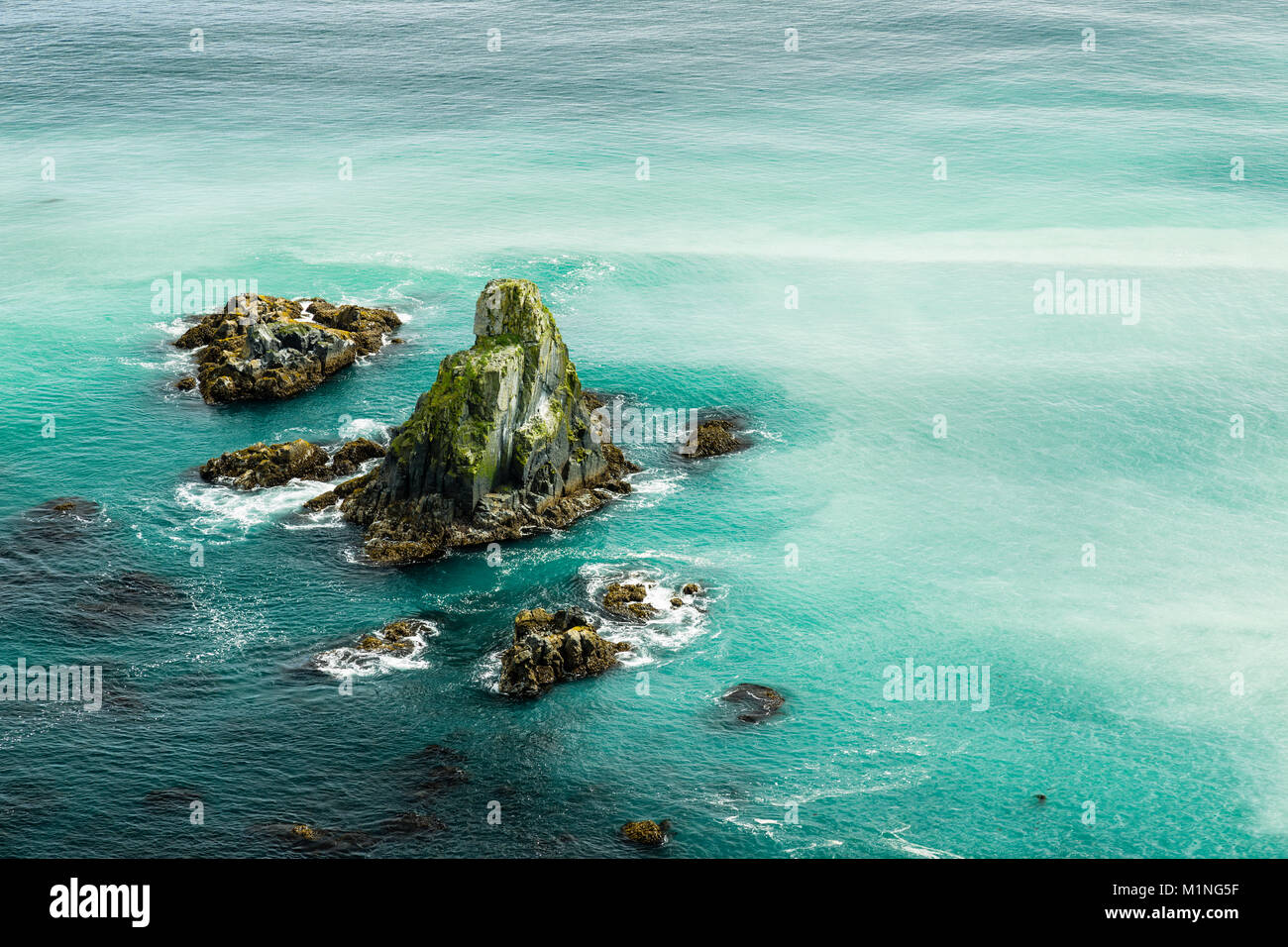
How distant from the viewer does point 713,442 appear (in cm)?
14412

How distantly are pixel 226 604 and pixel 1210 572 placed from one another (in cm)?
8453

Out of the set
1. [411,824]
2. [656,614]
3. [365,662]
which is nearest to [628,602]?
[656,614]

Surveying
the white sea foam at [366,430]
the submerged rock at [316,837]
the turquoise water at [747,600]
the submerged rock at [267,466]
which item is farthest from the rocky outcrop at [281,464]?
the submerged rock at [316,837]

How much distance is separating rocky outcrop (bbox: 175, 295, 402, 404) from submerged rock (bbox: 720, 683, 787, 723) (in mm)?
72005

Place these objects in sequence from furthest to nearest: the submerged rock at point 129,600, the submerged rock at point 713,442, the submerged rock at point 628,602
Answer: the submerged rock at point 713,442
the submerged rock at point 628,602
the submerged rock at point 129,600

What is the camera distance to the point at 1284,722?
103438mm

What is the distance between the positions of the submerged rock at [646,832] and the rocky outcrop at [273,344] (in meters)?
81.0

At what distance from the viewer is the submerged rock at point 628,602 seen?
376 ft

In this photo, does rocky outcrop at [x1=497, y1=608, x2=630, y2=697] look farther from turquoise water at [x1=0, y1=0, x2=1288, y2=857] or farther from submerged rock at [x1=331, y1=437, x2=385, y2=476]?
submerged rock at [x1=331, y1=437, x2=385, y2=476]

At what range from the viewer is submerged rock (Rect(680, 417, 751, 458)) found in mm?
143125

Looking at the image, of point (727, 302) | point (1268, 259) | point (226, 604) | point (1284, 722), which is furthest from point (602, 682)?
point (1268, 259)

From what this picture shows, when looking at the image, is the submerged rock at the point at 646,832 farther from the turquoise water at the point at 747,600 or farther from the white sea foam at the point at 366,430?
the white sea foam at the point at 366,430

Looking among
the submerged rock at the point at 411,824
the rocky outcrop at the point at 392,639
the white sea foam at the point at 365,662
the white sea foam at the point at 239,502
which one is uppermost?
the white sea foam at the point at 239,502

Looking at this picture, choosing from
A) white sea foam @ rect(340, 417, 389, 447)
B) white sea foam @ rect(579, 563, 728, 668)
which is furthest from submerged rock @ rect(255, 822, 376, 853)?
white sea foam @ rect(340, 417, 389, 447)
